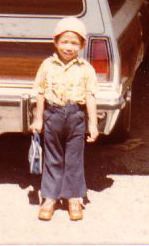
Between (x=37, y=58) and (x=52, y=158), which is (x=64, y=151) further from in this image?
(x=37, y=58)

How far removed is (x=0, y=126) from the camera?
457 cm

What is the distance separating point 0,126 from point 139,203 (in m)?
1.11

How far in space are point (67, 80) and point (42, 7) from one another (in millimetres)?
805

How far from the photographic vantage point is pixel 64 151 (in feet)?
14.9

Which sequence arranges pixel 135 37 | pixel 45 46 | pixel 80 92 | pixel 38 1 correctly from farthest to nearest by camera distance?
1. pixel 135 37
2. pixel 38 1
3. pixel 45 46
4. pixel 80 92

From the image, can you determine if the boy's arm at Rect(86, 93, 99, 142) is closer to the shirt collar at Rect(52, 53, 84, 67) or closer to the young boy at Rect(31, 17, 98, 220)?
the young boy at Rect(31, 17, 98, 220)

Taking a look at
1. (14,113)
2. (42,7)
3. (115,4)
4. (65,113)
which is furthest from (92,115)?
(115,4)

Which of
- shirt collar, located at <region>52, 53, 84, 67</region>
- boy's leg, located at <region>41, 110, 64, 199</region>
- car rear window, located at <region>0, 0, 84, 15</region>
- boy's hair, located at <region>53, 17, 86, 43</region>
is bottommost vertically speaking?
boy's leg, located at <region>41, 110, 64, 199</region>

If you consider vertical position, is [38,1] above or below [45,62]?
above

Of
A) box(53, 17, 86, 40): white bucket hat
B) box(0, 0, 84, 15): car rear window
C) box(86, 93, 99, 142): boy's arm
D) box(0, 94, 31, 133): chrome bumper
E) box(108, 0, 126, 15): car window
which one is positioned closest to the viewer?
box(53, 17, 86, 40): white bucket hat

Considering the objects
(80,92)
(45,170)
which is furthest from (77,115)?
(45,170)

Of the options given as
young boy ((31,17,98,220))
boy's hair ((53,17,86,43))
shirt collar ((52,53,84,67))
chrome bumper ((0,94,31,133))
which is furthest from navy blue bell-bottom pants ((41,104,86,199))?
boy's hair ((53,17,86,43))

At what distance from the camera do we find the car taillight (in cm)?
456

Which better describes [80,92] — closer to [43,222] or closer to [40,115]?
[40,115]
